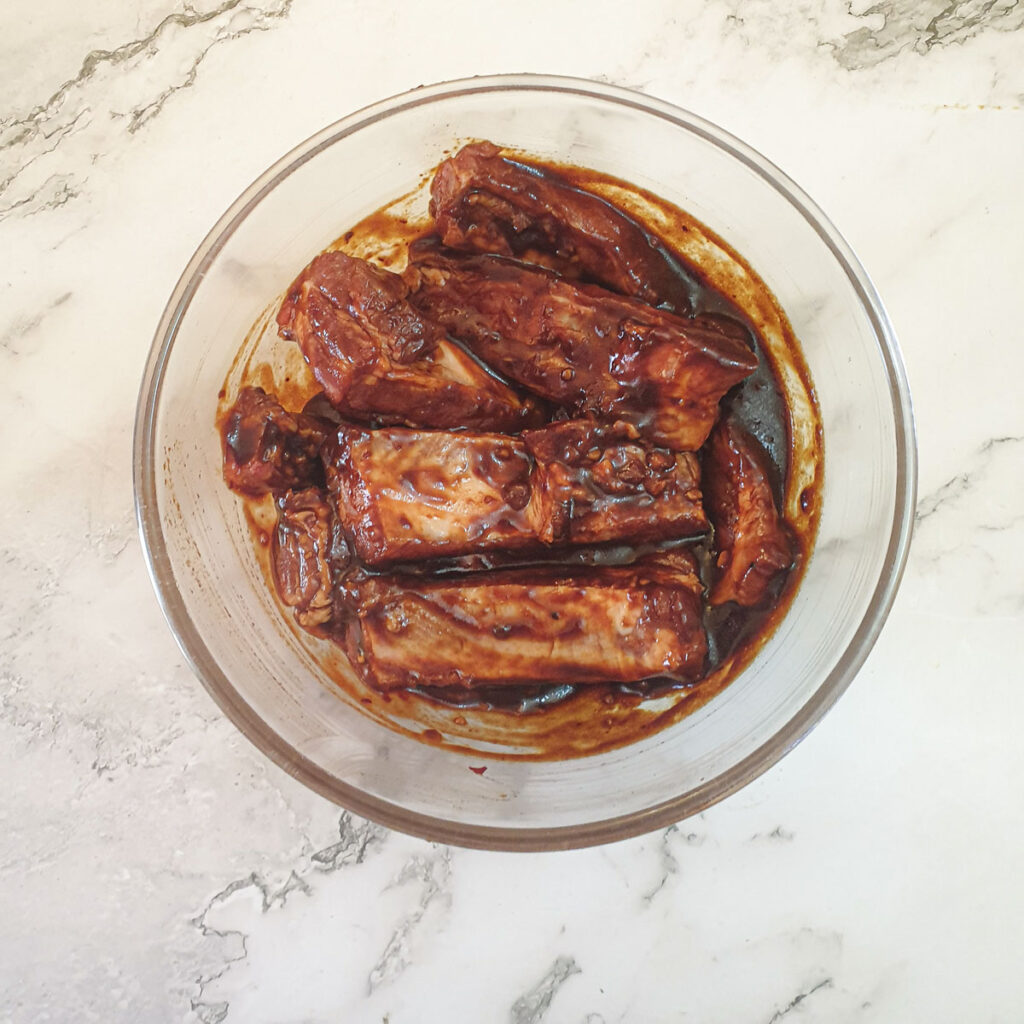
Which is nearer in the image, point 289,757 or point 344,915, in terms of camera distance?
point 289,757

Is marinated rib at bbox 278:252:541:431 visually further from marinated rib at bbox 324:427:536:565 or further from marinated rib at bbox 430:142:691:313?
marinated rib at bbox 430:142:691:313

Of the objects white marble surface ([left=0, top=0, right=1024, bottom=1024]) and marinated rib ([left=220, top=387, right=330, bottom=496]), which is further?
white marble surface ([left=0, top=0, right=1024, bottom=1024])

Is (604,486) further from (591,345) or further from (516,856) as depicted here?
(516,856)

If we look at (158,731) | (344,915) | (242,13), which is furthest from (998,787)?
(242,13)

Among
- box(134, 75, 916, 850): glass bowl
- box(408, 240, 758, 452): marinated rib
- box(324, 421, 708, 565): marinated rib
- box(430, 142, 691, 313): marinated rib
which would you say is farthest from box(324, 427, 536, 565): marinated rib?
box(430, 142, 691, 313): marinated rib

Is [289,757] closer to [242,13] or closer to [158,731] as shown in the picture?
[158,731]
